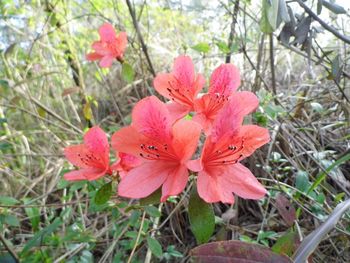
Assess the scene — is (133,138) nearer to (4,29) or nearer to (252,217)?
(252,217)

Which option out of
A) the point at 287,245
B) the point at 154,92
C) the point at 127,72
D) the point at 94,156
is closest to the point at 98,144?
the point at 94,156

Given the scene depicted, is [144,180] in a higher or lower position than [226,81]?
lower

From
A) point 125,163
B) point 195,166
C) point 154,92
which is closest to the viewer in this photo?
point 195,166

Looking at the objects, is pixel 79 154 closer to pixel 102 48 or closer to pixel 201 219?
pixel 201 219

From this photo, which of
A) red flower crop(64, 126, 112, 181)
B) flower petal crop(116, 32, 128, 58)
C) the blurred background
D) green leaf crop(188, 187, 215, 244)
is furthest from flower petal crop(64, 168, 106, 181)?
flower petal crop(116, 32, 128, 58)

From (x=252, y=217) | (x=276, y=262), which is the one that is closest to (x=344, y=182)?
(x=252, y=217)

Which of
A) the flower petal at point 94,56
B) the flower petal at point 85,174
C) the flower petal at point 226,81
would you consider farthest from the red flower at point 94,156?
the flower petal at point 94,56
